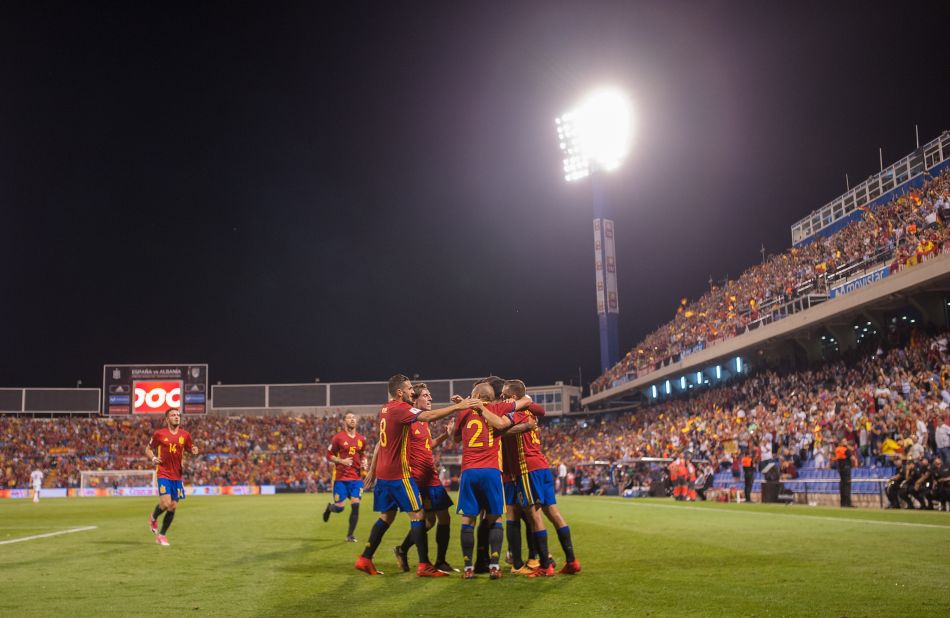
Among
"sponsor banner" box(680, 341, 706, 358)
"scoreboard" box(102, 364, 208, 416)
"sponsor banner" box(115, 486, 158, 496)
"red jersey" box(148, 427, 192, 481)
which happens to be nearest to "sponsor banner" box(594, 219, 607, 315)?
"sponsor banner" box(680, 341, 706, 358)

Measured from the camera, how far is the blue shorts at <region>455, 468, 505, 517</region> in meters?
9.01

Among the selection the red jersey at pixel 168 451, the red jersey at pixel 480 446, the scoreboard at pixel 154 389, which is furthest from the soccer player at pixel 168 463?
the scoreboard at pixel 154 389

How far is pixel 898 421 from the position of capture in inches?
925

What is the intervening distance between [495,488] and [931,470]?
15.6 m

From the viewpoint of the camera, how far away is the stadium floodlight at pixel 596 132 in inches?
2266

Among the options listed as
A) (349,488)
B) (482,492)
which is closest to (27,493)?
(349,488)

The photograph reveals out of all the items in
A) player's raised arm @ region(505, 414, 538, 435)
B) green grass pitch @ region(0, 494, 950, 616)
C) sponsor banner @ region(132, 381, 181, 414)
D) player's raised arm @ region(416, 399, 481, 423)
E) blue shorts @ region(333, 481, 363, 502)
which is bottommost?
green grass pitch @ region(0, 494, 950, 616)

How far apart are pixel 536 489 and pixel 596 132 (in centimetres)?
5199

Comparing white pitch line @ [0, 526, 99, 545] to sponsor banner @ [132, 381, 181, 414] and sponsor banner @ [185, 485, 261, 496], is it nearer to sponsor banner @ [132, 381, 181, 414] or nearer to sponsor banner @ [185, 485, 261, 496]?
sponsor banner @ [185, 485, 261, 496]

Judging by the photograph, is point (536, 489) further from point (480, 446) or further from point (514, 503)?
point (480, 446)

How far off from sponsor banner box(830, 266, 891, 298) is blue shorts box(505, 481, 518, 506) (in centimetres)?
2335

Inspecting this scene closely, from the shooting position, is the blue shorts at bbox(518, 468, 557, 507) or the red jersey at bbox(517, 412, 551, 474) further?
the red jersey at bbox(517, 412, 551, 474)

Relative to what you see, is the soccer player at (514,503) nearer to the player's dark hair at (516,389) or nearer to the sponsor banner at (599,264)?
the player's dark hair at (516,389)

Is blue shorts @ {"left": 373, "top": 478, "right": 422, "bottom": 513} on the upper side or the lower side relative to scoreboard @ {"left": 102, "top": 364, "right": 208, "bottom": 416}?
lower
